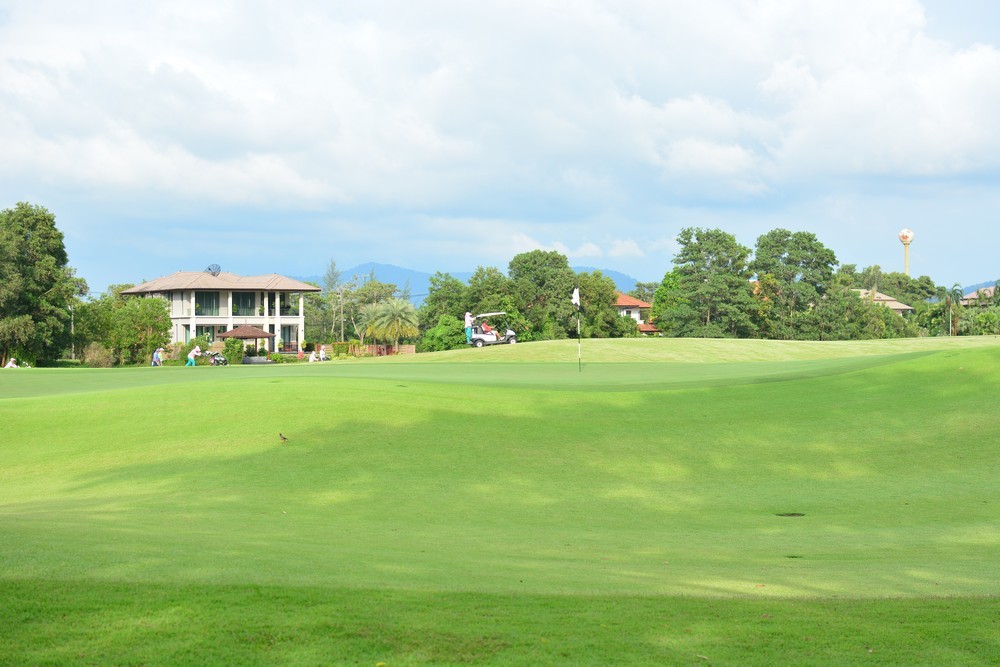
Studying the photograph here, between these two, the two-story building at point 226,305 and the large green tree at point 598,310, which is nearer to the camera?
the two-story building at point 226,305

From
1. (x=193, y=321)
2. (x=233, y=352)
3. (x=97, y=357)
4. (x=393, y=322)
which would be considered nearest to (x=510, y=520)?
(x=233, y=352)

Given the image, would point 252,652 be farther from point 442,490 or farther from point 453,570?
point 442,490

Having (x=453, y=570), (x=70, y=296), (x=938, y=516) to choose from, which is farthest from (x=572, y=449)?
(x=70, y=296)

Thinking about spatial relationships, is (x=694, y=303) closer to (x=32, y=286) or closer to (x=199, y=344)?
(x=199, y=344)

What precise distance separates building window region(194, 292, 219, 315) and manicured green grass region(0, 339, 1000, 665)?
2377 inches

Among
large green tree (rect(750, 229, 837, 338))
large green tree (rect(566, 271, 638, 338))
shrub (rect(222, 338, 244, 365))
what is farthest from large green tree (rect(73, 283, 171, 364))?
large green tree (rect(750, 229, 837, 338))

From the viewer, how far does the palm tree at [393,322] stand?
3398 inches

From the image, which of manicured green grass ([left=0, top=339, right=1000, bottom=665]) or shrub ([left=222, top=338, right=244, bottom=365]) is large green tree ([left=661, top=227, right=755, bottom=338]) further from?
manicured green grass ([left=0, top=339, right=1000, bottom=665])

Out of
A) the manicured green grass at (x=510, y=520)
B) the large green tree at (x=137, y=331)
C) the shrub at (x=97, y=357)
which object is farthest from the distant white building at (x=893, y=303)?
the manicured green grass at (x=510, y=520)

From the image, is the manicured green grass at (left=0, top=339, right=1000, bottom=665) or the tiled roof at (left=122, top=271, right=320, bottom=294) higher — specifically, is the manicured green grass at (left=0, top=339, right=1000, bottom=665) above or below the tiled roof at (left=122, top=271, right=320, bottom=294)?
below

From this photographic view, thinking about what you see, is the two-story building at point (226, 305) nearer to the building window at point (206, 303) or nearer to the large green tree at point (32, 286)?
the building window at point (206, 303)

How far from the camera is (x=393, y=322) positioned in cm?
8631

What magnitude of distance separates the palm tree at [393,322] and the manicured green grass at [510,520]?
54.2 meters

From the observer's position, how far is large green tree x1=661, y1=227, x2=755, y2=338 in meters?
97.1
